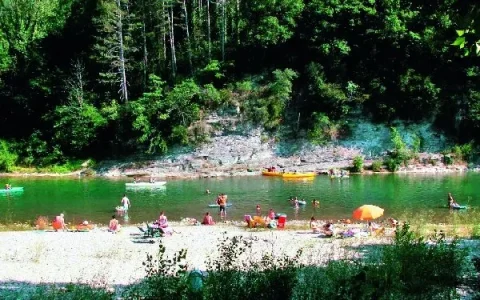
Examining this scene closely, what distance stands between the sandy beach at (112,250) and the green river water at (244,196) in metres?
6.06

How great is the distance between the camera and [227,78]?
178 feet

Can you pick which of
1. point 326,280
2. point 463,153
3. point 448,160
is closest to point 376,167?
point 448,160

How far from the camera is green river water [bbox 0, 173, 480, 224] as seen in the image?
31422 millimetres

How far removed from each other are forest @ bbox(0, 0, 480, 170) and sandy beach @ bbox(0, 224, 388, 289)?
27013 mm

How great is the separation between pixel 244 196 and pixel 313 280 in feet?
88.6

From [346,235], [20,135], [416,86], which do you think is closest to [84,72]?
[20,135]

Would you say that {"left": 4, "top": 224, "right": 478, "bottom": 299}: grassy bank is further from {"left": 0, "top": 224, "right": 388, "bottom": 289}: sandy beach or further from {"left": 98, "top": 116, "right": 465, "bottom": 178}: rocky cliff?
{"left": 98, "top": 116, "right": 465, "bottom": 178}: rocky cliff

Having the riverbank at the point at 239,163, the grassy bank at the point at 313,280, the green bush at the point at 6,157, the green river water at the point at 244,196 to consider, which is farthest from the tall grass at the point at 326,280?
the green bush at the point at 6,157

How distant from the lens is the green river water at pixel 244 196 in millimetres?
31422

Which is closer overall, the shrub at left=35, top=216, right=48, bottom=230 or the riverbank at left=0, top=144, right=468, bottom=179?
the shrub at left=35, top=216, right=48, bottom=230

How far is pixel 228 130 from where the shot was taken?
51500mm

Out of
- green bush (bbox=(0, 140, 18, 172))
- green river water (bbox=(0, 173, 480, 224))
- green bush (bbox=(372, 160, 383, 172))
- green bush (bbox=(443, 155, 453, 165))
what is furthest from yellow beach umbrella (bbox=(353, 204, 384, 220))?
green bush (bbox=(0, 140, 18, 172))

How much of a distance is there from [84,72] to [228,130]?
18.7 m

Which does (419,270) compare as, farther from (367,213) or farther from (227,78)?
(227,78)
